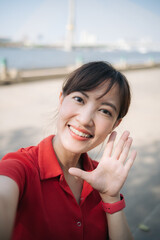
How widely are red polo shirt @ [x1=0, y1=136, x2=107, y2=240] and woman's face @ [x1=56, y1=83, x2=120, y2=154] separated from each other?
146 millimetres

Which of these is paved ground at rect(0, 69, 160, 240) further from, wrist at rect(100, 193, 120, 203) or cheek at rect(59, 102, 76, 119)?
wrist at rect(100, 193, 120, 203)

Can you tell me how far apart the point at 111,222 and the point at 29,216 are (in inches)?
18.5

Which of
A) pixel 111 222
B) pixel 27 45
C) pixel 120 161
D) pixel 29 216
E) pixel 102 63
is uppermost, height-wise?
pixel 102 63

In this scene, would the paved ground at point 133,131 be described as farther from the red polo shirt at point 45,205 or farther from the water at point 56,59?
the water at point 56,59

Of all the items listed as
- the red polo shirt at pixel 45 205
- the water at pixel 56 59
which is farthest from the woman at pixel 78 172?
the water at pixel 56 59

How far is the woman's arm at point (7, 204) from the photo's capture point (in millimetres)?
767

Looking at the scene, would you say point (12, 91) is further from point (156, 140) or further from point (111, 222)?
point (111, 222)

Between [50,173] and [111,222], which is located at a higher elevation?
[50,173]

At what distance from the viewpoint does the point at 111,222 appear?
1.20 meters

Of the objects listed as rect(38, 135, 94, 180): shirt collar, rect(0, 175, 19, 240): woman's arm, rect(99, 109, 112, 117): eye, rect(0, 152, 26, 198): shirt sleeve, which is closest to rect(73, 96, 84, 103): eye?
rect(99, 109, 112, 117): eye

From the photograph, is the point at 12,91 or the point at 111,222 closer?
the point at 111,222

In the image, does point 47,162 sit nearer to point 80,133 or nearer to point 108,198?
point 80,133

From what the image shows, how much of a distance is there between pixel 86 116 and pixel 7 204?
0.55 metres

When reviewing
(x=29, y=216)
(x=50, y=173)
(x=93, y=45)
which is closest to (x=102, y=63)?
(x=50, y=173)
